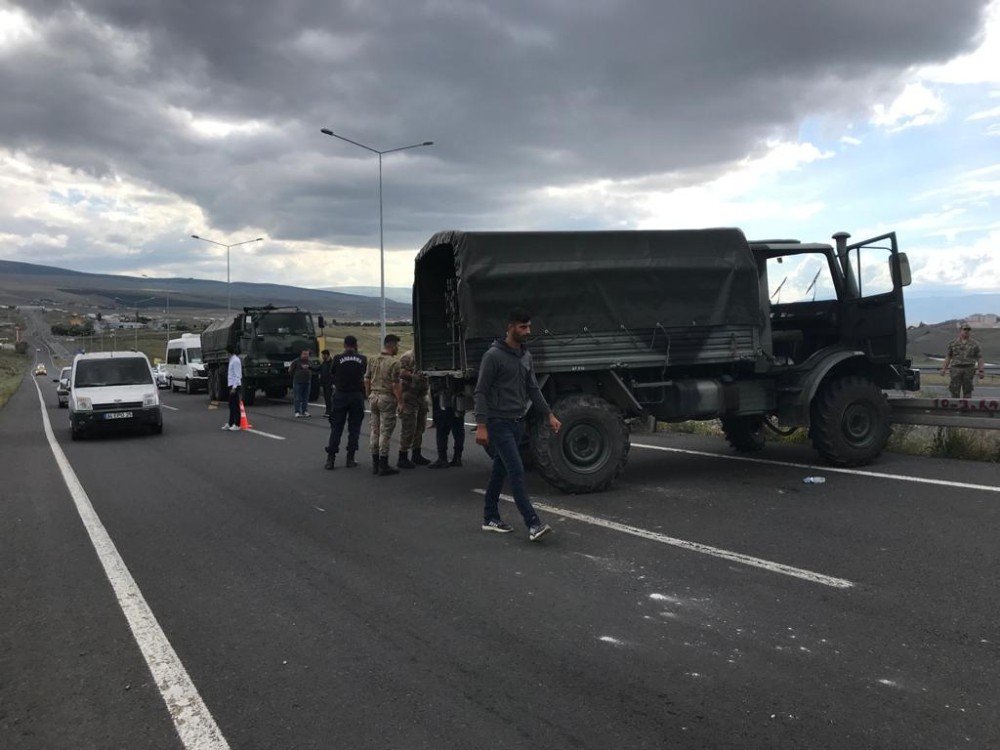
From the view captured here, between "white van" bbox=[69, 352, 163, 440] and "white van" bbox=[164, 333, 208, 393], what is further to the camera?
"white van" bbox=[164, 333, 208, 393]

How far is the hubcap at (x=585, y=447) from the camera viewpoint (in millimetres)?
8062

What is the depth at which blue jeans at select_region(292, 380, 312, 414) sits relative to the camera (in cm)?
1945

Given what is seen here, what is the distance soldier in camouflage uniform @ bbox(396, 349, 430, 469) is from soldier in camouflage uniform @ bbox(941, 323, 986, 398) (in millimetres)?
10269

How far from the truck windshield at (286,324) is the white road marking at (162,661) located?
705 inches

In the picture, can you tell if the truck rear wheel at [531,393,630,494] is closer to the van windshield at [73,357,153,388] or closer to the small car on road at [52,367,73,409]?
the van windshield at [73,357,153,388]

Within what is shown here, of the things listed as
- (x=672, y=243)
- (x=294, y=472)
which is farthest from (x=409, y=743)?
(x=294, y=472)

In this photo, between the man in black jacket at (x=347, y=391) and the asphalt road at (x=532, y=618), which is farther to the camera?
the man in black jacket at (x=347, y=391)

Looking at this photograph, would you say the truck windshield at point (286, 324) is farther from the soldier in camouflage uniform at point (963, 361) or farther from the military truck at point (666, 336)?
the soldier in camouflage uniform at point (963, 361)

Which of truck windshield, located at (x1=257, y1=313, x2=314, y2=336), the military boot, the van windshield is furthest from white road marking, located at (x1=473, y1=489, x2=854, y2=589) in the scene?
truck windshield, located at (x1=257, y1=313, x2=314, y2=336)

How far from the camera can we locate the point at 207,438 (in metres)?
15.0

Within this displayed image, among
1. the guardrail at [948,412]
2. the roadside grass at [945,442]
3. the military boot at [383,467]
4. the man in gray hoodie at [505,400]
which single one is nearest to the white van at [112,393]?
the military boot at [383,467]

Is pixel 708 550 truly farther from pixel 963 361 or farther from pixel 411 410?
pixel 963 361

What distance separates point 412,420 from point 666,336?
12.5 feet

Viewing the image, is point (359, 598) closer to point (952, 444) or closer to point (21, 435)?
point (952, 444)
